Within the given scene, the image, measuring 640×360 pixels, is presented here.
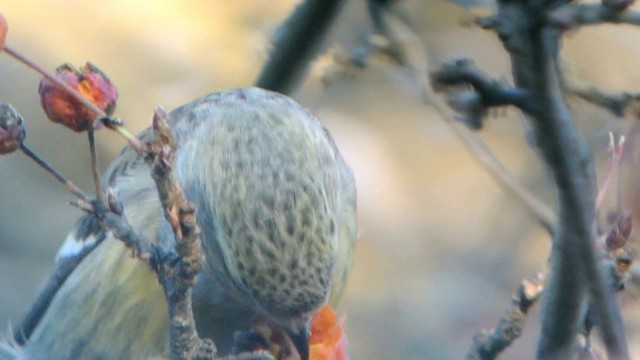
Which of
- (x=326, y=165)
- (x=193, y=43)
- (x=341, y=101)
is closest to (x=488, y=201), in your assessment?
(x=341, y=101)

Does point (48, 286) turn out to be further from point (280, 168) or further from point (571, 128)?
point (571, 128)

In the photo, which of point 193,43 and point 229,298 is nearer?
point 229,298

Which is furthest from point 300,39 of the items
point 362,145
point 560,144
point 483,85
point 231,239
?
point 362,145

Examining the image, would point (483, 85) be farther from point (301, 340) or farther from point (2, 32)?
point (301, 340)

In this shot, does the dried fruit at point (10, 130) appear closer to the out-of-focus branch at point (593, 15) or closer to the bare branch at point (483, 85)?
the bare branch at point (483, 85)

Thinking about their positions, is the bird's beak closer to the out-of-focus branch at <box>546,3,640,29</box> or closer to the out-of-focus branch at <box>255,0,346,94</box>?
the out-of-focus branch at <box>255,0,346,94</box>

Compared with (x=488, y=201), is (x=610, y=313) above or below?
below
